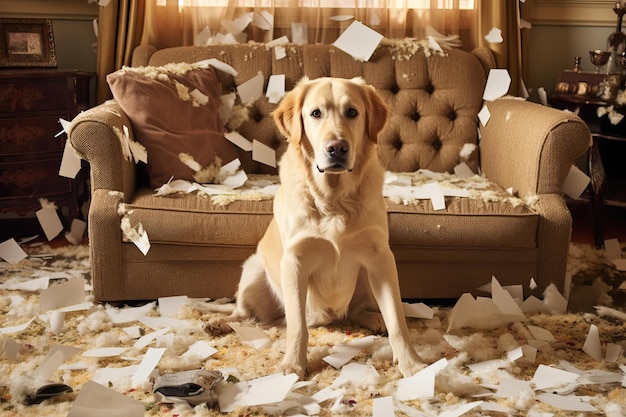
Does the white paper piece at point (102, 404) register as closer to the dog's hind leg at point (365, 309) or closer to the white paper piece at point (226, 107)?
the dog's hind leg at point (365, 309)

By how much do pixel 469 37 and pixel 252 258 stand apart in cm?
198

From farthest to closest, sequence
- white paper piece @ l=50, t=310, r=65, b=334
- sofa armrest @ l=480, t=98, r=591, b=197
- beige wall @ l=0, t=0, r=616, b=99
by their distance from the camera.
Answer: beige wall @ l=0, t=0, r=616, b=99 < sofa armrest @ l=480, t=98, r=591, b=197 < white paper piece @ l=50, t=310, r=65, b=334

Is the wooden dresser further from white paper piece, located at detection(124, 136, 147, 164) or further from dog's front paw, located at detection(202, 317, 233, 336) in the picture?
dog's front paw, located at detection(202, 317, 233, 336)

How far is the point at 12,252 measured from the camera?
3.17 metres

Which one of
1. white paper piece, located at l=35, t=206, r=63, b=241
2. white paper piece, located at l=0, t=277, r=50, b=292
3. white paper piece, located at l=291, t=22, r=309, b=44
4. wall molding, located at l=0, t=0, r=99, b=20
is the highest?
wall molding, located at l=0, t=0, r=99, b=20

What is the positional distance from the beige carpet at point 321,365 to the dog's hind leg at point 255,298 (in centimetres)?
7

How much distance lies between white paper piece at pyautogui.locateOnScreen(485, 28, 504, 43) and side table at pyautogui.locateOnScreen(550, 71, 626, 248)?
0.37 metres

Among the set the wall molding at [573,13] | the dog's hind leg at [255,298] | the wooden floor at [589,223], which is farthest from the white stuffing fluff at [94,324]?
the wall molding at [573,13]

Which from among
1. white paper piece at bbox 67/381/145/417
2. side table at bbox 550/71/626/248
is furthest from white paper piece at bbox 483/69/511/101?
white paper piece at bbox 67/381/145/417

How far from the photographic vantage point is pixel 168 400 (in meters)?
1.81

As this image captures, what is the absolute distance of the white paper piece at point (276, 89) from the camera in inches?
123

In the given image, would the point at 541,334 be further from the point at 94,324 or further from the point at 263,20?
the point at 263,20

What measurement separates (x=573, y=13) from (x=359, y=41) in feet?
4.78

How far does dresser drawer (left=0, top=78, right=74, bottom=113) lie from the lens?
315 centimetres
